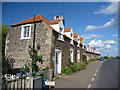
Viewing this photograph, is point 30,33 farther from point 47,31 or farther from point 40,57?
point 40,57

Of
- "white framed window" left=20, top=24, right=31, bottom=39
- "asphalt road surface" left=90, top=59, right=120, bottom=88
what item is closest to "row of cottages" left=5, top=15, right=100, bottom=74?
"white framed window" left=20, top=24, right=31, bottom=39

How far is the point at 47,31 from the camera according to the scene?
10648 millimetres

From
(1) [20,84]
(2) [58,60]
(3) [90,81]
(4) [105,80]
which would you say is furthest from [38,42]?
(4) [105,80]

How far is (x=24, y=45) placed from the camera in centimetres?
1168

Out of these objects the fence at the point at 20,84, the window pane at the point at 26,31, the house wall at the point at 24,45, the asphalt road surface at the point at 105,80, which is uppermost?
the window pane at the point at 26,31

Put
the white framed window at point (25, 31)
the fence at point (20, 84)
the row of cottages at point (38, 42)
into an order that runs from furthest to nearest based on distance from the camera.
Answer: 1. the white framed window at point (25, 31)
2. the row of cottages at point (38, 42)
3. the fence at point (20, 84)

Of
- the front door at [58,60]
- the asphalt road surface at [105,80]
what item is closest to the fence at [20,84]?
the asphalt road surface at [105,80]

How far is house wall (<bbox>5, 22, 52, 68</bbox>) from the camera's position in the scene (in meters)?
10.4

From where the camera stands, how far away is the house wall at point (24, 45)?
34.3 feet

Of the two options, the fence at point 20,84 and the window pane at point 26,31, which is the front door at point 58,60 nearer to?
the window pane at point 26,31

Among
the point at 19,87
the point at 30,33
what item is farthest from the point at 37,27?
the point at 19,87

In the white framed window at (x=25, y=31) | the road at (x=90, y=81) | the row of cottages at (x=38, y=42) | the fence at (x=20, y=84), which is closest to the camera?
the fence at (x=20, y=84)

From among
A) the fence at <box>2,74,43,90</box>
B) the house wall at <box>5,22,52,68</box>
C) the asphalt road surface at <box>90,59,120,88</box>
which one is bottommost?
the asphalt road surface at <box>90,59,120,88</box>

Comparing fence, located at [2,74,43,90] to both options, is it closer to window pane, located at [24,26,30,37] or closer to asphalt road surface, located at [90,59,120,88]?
asphalt road surface, located at [90,59,120,88]
